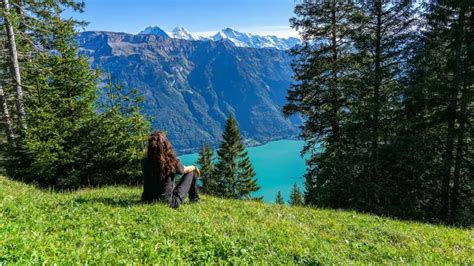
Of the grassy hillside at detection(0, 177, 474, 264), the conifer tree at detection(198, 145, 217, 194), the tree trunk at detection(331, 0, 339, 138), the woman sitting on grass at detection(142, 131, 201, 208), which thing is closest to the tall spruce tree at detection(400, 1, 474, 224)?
the tree trunk at detection(331, 0, 339, 138)

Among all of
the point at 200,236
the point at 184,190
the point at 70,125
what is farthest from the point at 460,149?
the point at 70,125

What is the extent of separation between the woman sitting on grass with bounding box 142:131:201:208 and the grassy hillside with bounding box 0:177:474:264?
1.25ft

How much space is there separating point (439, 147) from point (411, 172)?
1.57m

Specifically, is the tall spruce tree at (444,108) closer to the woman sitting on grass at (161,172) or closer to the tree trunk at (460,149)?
the tree trunk at (460,149)

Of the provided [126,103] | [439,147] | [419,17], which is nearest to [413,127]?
[439,147]

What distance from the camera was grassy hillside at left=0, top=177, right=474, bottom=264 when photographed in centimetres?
392

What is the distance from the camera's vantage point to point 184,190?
8031 millimetres

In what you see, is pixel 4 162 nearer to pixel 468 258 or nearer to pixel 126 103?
pixel 126 103

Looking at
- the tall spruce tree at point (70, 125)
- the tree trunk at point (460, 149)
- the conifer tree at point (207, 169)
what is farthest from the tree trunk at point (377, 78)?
the conifer tree at point (207, 169)

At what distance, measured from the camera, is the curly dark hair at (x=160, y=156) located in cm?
738

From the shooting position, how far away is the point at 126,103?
655 inches

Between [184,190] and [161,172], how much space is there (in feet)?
2.79

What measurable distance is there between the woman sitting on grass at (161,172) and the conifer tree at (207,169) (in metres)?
30.9

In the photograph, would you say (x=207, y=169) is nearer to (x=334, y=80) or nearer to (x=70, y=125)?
(x=334, y=80)
